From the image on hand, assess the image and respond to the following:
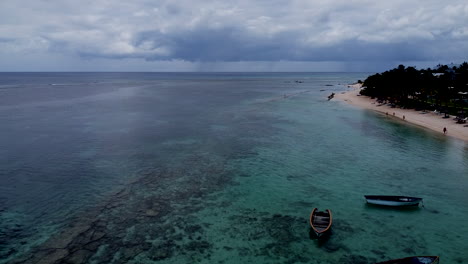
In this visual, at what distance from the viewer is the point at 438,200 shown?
3584 cm

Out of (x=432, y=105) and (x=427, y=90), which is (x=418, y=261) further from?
(x=427, y=90)

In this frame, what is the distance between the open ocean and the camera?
2690 centimetres

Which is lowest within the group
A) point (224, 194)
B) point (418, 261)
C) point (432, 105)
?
point (224, 194)

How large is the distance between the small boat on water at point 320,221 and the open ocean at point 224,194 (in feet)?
3.62

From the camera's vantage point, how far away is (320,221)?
2964 cm

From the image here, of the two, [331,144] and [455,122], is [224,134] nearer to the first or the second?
[331,144]

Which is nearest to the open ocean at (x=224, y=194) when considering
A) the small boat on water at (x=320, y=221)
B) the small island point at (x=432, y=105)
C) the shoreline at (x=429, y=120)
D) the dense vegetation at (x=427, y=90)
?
the small boat on water at (x=320, y=221)

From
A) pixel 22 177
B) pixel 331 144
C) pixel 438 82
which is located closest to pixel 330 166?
pixel 331 144

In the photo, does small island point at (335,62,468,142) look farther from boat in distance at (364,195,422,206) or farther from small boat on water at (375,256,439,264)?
small boat on water at (375,256,439,264)

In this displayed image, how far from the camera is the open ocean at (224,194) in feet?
88.3

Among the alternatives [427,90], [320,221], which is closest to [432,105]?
[427,90]

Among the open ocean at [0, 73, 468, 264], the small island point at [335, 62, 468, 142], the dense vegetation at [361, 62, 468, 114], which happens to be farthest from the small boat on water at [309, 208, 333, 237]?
the dense vegetation at [361, 62, 468, 114]

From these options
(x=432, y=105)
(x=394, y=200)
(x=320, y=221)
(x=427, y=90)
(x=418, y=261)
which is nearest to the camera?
(x=418, y=261)

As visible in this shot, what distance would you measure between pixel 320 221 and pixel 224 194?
12.8 metres
